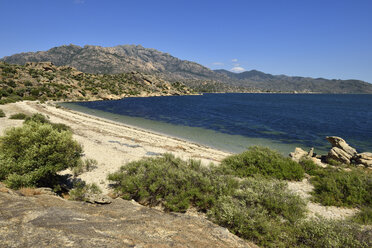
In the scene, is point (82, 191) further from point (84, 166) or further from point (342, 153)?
point (342, 153)

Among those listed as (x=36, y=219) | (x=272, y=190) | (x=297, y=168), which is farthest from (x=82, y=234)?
(x=297, y=168)

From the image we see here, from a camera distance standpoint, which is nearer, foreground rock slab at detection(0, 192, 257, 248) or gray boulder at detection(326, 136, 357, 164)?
foreground rock slab at detection(0, 192, 257, 248)

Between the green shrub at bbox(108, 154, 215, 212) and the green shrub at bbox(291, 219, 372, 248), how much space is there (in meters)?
3.29

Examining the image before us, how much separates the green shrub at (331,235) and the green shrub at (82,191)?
7.84m

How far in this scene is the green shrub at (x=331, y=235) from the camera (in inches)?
203

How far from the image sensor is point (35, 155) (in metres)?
8.20

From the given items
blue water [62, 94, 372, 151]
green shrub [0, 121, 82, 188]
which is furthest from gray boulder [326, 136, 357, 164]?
green shrub [0, 121, 82, 188]

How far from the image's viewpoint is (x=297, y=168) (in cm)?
1189

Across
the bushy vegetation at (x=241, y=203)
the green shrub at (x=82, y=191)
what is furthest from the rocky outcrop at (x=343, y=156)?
the green shrub at (x=82, y=191)

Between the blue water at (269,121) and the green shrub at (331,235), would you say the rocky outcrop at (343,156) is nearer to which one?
the blue water at (269,121)

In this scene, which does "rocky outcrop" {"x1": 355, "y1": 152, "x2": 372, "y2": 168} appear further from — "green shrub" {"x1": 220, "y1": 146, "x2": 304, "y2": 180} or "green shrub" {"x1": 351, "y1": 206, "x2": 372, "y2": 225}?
"green shrub" {"x1": 351, "y1": 206, "x2": 372, "y2": 225}

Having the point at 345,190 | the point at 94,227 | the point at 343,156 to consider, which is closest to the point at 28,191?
the point at 94,227

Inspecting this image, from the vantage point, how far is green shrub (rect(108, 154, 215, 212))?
7953mm

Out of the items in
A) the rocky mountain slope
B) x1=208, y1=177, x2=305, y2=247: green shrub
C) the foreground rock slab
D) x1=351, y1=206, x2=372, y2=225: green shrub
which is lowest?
x1=351, y1=206, x2=372, y2=225: green shrub
